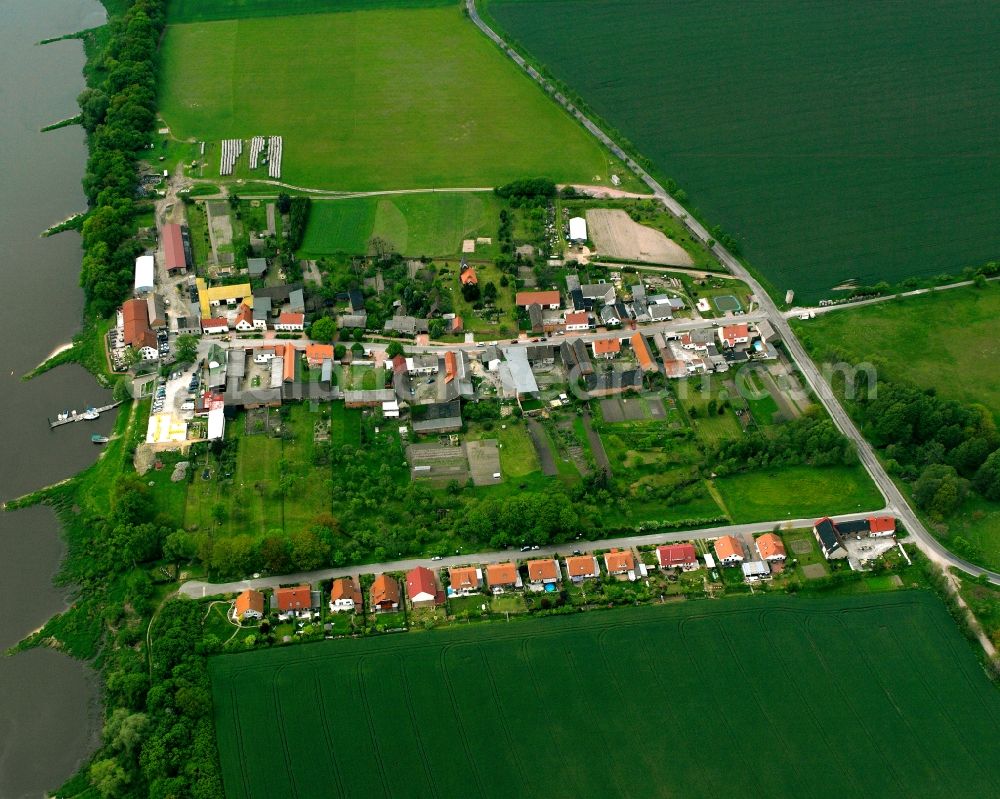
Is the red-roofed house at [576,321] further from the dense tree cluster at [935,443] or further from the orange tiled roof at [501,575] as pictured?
the orange tiled roof at [501,575]

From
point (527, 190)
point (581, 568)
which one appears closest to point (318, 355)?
point (581, 568)

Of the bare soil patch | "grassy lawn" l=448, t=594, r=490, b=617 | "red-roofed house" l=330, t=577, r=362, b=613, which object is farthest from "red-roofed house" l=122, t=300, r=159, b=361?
the bare soil patch

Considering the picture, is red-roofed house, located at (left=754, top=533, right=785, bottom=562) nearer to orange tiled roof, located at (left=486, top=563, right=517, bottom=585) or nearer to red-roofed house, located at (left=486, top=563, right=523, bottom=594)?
red-roofed house, located at (left=486, top=563, right=523, bottom=594)

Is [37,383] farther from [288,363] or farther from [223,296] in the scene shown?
[288,363]

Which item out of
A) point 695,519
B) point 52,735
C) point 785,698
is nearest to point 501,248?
point 695,519

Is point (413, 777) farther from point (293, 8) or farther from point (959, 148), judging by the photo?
point (293, 8)

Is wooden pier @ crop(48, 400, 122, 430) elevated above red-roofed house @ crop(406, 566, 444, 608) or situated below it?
above
